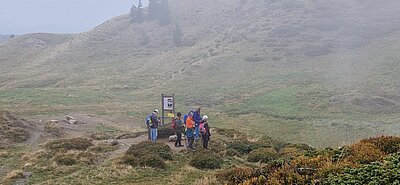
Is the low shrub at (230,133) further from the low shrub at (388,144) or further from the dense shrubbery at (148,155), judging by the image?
the low shrub at (388,144)

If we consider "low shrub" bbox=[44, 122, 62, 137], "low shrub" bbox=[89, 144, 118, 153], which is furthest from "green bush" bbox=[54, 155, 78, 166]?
"low shrub" bbox=[44, 122, 62, 137]

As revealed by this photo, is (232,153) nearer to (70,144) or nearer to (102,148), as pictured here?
(102,148)

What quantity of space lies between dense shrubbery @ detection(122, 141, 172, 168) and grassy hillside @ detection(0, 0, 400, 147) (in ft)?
41.9

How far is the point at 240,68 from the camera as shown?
7231cm

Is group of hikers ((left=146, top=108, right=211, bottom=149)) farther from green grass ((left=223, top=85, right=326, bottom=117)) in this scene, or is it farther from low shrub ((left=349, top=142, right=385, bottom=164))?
green grass ((left=223, top=85, right=326, bottom=117))

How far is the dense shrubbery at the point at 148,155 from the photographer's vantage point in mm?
18188

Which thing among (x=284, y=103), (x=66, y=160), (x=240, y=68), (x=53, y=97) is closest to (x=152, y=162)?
(x=66, y=160)

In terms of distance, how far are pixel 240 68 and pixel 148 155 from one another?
54.9 meters

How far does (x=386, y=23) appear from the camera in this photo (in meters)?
89.8

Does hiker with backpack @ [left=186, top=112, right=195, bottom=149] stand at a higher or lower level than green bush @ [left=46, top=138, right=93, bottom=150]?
higher

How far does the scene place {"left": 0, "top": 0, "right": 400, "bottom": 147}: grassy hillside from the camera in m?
41.4

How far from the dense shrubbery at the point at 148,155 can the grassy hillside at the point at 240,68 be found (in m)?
12.8

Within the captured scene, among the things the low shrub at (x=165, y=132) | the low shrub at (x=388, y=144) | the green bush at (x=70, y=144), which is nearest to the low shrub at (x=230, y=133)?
the low shrub at (x=165, y=132)

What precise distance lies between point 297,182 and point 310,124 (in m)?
26.5
